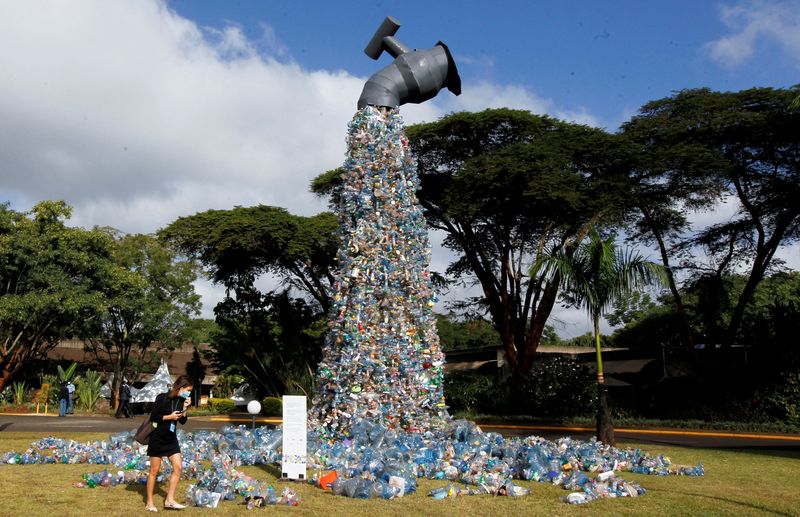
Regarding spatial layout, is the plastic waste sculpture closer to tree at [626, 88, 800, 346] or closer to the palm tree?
the palm tree

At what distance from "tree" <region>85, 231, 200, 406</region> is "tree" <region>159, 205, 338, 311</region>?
281cm

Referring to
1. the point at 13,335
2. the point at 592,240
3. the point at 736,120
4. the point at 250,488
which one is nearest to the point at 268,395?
the point at 13,335

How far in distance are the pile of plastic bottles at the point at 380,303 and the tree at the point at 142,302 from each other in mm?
22081

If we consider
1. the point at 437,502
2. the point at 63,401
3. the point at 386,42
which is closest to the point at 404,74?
the point at 386,42

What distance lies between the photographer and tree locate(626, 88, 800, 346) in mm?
25359

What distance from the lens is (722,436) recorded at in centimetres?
1955

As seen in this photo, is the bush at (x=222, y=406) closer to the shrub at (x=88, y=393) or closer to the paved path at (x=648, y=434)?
the shrub at (x=88, y=393)

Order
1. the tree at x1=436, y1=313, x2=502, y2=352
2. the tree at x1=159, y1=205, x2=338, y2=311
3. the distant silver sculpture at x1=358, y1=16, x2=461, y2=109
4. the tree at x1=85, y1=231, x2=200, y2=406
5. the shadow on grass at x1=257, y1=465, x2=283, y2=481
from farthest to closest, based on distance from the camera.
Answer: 1. the tree at x1=436, y1=313, x2=502, y2=352
2. the tree at x1=85, y1=231, x2=200, y2=406
3. the tree at x1=159, y1=205, x2=338, y2=311
4. the distant silver sculpture at x1=358, y1=16, x2=461, y2=109
5. the shadow on grass at x1=257, y1=465, x2=283, y2=481

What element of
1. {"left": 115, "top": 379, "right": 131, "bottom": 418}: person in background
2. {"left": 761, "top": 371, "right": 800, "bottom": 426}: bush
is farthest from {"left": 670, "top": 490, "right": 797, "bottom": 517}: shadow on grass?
{"left": 115, "top": 379, "right": 131, "bottom": 418}: person in background

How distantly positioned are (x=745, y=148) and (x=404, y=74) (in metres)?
18.0

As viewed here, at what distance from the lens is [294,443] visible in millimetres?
9391

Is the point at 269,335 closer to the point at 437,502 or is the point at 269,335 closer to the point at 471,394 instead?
the point at 471,394

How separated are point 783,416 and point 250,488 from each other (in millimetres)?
20213

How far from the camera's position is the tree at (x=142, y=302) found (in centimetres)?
3306
